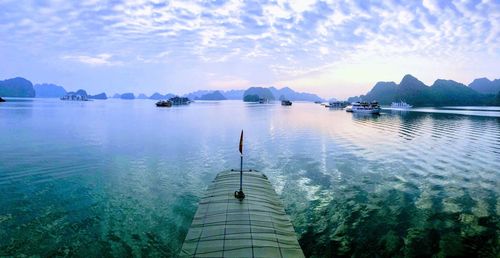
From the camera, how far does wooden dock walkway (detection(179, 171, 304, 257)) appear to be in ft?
50.3

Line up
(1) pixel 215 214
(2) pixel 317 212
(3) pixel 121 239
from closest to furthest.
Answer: (1) pixel 215 214 < (3) pixel 121 239 < (2) pixel 317 212

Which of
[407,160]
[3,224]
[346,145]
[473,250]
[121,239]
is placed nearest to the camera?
[473,250]

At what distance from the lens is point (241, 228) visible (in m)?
17.5

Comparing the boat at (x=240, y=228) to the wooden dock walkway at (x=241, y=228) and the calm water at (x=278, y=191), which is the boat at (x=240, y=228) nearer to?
the wooden dock walkway at (x=241, y=228)

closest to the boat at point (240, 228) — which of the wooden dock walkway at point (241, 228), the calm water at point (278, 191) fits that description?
the wooden dock walkway at point (241, 228)

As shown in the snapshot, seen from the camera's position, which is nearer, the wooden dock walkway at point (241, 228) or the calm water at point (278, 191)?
the wooden dock walkway at point (241, 228)

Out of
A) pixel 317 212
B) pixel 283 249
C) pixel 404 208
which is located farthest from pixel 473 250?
pixel 283 249

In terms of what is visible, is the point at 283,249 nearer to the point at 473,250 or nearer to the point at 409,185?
the point at 473,250

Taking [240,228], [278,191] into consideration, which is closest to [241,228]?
[240,228]

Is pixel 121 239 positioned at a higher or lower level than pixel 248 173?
lower

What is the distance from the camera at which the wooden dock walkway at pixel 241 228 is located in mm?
15336

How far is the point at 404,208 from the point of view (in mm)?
29375

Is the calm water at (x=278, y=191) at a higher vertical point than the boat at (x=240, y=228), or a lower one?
lower

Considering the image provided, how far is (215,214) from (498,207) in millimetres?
27711
